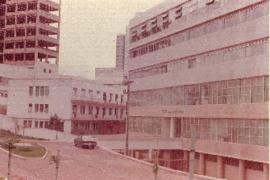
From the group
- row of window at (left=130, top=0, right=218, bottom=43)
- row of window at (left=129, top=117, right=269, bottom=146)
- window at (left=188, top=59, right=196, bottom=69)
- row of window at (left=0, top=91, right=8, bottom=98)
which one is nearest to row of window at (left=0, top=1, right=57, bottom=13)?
row of window at (left=0, top=91, right=8, bottom=98)

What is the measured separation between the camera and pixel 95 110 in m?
68.8

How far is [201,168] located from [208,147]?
2.99 meters

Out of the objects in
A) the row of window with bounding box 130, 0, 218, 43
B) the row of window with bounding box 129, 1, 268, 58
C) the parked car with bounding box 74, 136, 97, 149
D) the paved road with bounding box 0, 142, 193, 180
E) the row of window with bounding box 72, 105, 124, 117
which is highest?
the row of window with bounding box 130, 0, 218, 43

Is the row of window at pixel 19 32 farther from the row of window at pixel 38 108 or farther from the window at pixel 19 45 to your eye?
the row of window at pixel 38 108

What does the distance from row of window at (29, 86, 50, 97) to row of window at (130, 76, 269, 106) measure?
38.2 feet

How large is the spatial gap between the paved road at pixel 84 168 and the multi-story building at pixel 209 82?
19.7 ft

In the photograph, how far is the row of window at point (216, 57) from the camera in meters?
40.2

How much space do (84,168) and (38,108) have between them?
28.5m

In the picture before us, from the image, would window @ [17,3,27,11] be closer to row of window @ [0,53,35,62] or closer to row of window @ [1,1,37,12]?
row of window @ [1,1,37,12]

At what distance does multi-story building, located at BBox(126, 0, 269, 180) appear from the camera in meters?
40.5

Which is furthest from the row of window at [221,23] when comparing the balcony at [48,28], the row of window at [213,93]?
the balcony at [48,28]

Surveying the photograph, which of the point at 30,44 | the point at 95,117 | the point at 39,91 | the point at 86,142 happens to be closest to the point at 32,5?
the point at 30,44

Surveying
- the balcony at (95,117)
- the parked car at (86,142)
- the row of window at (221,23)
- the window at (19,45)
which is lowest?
the parked car at (86,142)

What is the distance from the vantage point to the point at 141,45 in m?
64.7
